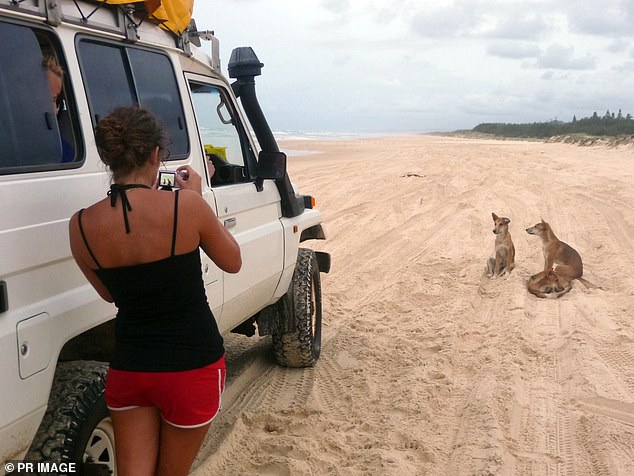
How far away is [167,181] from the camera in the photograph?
2.58 metres

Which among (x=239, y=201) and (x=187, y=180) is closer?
(x=187, y=180)

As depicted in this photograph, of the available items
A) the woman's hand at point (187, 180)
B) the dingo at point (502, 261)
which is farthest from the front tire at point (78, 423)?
the dingo at point (502, 261)

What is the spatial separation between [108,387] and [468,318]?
16.3 ft

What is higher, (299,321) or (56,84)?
(56,84)

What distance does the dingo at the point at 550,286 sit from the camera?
7328mm

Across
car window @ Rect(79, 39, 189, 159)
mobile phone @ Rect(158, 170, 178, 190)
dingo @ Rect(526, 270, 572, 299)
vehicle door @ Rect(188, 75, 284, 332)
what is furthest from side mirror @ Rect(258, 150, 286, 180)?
dingo @ Rect(526, 270, 572, 299)

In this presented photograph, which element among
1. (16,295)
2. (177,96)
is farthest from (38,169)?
(177,96)

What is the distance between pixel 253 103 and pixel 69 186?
213 centimetres

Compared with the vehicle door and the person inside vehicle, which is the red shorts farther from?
the vehicle door

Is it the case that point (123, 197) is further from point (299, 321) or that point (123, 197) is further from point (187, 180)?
point (299, 321)

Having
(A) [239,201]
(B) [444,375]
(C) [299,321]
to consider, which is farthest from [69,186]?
(B) [444,375]

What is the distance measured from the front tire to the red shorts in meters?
0.25

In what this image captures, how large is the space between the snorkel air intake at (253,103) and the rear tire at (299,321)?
606 millimetres

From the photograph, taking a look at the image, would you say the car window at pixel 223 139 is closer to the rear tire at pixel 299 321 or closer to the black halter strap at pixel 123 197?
the rear tire at pixel 299 321
